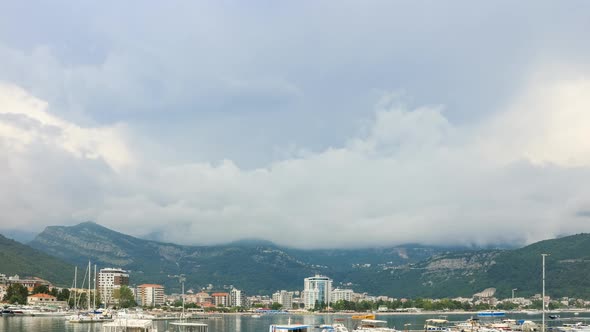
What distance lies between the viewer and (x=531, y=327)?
108m

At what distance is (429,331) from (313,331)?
1098 inches

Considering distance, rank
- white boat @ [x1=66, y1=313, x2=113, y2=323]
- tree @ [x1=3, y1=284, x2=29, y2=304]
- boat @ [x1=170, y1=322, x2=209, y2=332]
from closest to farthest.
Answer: boat @ [x1=170, y1=322, x2=209, y2=332], white boat @ [x1=66, y1=313, x2=113, y2=323], tree @ [x1=3, y1=284, x2=29, y2=304]

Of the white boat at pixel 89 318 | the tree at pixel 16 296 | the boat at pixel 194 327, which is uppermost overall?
the boat at pixel 194 327

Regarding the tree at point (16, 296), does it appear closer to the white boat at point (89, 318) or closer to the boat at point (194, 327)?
the white boat at point (89, 318)

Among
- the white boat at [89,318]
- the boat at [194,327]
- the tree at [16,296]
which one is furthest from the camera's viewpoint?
the tree at [16,296]

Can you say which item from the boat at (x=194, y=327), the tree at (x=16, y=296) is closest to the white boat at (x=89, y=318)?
the tree at (x=16, y=296)

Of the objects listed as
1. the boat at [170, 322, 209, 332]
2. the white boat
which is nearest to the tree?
the white boat

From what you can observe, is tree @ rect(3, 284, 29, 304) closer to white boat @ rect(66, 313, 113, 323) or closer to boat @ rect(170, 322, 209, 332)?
white boat @ rect(66, 313, 113, 323)

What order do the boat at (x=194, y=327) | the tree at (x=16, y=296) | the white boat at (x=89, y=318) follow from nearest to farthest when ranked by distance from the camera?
the boat at (x=194, y=327) → the white boat at (x=89, y=318) → the tree at (x=16, y=296)

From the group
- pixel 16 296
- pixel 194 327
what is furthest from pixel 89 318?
pixel 194 327

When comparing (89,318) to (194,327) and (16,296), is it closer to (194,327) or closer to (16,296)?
(16,296)

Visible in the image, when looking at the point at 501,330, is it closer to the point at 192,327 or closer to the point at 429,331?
the point at 429,331

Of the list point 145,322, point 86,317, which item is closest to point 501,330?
point 145,322

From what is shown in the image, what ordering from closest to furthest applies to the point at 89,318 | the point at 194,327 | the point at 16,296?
the point at 194,327
the point at 89,318
the point at 16,296
